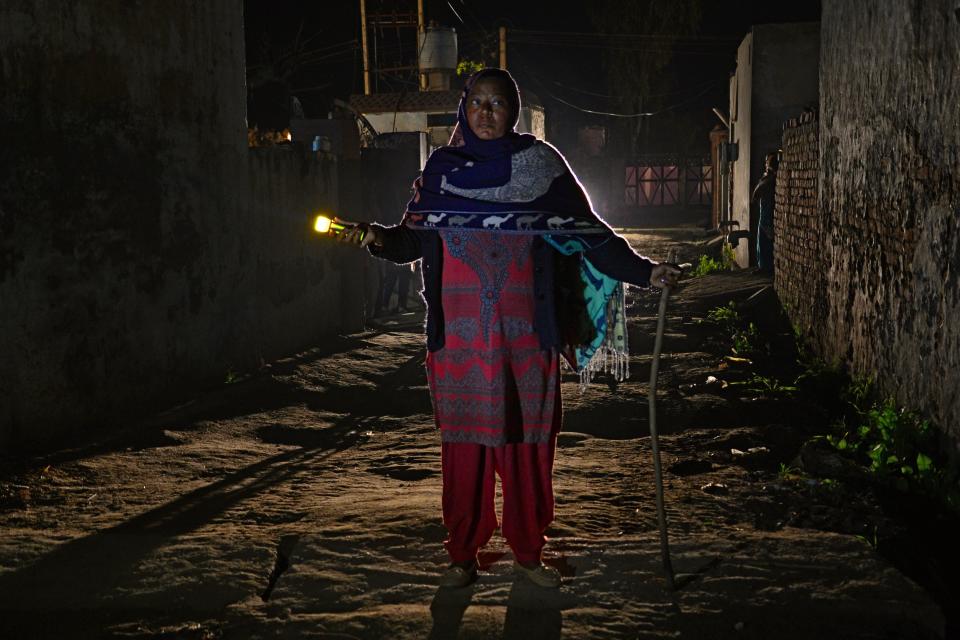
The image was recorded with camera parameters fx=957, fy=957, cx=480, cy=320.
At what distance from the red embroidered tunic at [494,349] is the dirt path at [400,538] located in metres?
0.61

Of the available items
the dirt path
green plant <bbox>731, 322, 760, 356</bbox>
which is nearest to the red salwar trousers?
the dirt path

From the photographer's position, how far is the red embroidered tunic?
11.0ft

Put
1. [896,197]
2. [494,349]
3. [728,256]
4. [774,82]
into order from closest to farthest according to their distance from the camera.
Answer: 1. [494,349]
2. [896,197]
3. [774,82]
4. [728,256]

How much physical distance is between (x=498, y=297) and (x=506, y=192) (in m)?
0.37

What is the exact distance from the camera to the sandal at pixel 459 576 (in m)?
3.44

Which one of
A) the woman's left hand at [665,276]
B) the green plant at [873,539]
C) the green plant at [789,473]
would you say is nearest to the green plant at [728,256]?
the green plant at [789,473]

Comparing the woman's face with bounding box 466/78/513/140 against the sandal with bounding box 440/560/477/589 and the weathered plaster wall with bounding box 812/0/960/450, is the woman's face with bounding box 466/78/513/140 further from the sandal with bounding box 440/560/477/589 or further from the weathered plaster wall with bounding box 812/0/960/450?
the weathered plaster wall with bounding box 812/0/960/450

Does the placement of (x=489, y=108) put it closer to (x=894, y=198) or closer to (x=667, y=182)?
(x=894, y=198)

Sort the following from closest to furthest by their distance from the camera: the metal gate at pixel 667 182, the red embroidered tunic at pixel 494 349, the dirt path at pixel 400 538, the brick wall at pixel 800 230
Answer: the dirt path at pixel 400 538 → the red embroidered tunic at pixel 494 349 → the brick wall at pixel 800 230 → the metal gate at pixel 667 182

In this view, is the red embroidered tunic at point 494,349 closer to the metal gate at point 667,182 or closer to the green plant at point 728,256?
the green plant at point 728,256

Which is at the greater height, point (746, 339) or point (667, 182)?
point (667, 182)

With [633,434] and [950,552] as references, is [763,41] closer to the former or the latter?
[633,434]

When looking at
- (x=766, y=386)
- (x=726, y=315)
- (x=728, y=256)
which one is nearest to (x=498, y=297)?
(x=766, y=386)

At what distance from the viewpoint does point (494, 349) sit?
334 cm
